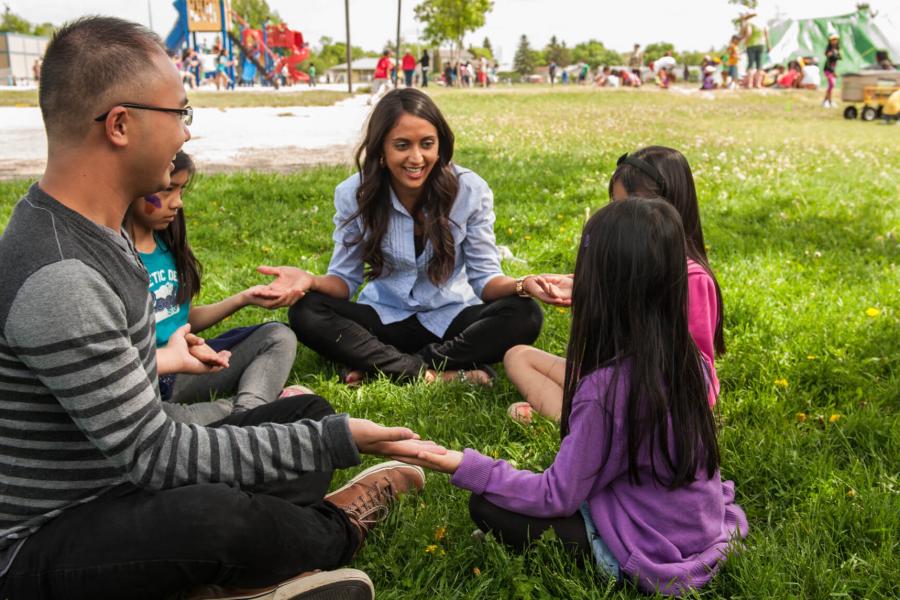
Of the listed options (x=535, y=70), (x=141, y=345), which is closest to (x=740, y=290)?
(x=141, y=345)

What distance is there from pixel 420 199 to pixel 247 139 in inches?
353

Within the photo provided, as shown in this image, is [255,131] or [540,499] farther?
[255,131]

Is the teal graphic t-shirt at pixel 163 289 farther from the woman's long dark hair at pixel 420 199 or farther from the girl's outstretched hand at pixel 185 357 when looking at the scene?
the woman's long dark hair at pixel 420 199

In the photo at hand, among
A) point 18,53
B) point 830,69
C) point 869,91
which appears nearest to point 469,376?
point 869,91

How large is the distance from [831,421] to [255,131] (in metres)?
12.1

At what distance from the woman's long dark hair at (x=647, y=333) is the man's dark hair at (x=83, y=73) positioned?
130cm

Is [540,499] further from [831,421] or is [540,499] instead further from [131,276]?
[831,421]

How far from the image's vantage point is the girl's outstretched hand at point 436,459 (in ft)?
7.66

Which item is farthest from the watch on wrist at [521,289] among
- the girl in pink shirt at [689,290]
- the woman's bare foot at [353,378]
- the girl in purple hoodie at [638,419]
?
the girl in purple hoodie at [638,419]

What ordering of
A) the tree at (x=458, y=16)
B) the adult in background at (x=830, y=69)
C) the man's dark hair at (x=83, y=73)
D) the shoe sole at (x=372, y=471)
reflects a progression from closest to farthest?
the man's dark hair at (x=83, y=73)
the shoe sole at (x=372, y=471)
the adult in background at (x=830, y=69)
the tree at (x=458, y=16)

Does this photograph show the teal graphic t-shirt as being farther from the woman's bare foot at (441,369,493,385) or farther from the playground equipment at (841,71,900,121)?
the playground equipment at (841,71,900,121)

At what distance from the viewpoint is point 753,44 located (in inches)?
1187

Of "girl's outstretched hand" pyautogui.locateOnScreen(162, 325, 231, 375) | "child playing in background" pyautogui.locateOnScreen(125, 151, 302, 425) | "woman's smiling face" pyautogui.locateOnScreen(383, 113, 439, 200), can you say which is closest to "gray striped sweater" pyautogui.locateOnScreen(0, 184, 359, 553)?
"girl's outstretched hand" pyautogui.locateOnScreen(162, 325, 231, 375)

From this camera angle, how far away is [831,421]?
3242mm
